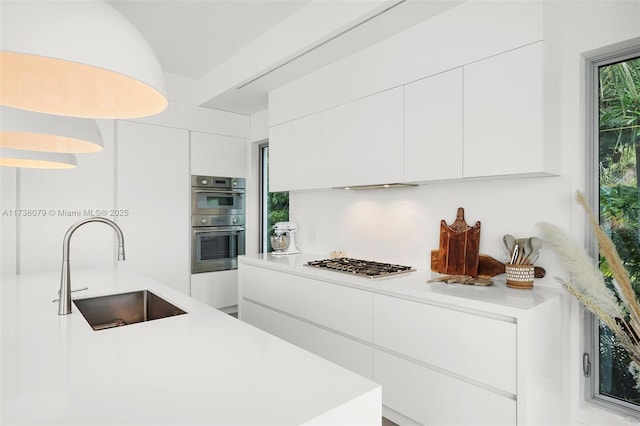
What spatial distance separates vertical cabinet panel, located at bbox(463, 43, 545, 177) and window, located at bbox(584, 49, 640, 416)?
414 mm

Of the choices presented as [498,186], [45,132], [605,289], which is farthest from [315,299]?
[45,132]

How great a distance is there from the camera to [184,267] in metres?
4.03

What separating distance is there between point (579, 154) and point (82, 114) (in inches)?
89.4

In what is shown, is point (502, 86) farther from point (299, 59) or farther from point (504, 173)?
point (299, 59)

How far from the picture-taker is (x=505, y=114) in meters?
1.97

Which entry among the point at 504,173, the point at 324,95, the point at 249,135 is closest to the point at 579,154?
the point at 504,173

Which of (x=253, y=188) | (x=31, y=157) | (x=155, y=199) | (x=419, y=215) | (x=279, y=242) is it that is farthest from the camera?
(x=253, y=188)

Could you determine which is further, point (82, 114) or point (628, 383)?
point (628, 383)

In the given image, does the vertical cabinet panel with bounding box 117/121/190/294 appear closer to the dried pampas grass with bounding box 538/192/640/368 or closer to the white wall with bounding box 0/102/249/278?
the white wall with bounding box 0/102/249/278

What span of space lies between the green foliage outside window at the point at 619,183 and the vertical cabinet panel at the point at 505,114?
444 mm

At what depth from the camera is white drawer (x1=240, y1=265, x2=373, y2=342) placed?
2.32 meters

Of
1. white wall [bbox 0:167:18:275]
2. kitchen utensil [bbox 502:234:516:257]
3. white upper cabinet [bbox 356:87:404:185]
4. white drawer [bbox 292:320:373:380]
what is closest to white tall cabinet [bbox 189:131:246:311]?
white wall [bbox 0:167:18:275]

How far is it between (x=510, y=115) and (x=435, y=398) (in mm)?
1539

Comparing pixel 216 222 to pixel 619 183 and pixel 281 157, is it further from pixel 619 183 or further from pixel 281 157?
pixel 619 183
